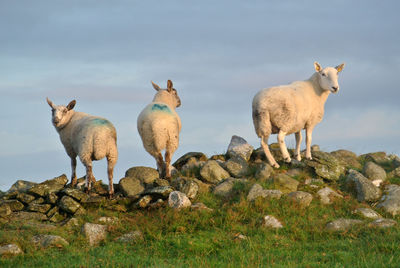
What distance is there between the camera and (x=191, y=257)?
35.3 ft

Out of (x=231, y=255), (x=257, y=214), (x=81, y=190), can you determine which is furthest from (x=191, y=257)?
(x=81, y=190)

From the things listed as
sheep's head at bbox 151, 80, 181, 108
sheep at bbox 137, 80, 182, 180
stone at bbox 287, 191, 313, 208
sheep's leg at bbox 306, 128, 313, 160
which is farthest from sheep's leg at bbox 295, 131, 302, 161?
sheep at bbox 137, 80, 182, 180

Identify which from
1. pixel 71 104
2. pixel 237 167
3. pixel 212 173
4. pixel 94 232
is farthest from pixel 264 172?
pixel 71 104

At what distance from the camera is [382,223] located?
1297 centimetres

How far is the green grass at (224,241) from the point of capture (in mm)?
10352

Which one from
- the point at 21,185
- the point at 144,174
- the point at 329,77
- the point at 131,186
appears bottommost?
→ the point at 21,185

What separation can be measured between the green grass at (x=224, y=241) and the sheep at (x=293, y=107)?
3.33 m

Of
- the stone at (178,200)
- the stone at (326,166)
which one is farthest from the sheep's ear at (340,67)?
the stone at (178,200)

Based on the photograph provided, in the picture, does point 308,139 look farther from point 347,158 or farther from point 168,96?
point 168,96

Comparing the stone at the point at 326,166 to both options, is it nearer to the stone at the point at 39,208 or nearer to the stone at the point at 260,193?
the stone at the point at 260,193

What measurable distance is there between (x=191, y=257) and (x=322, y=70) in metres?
10.3

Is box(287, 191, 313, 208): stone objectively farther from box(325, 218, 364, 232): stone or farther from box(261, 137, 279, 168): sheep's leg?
box(261, 137, 279, 168): sheep's leg

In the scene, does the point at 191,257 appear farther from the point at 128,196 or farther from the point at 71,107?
the point at 71,107

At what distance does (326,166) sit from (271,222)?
Answer: 5.08 meters
